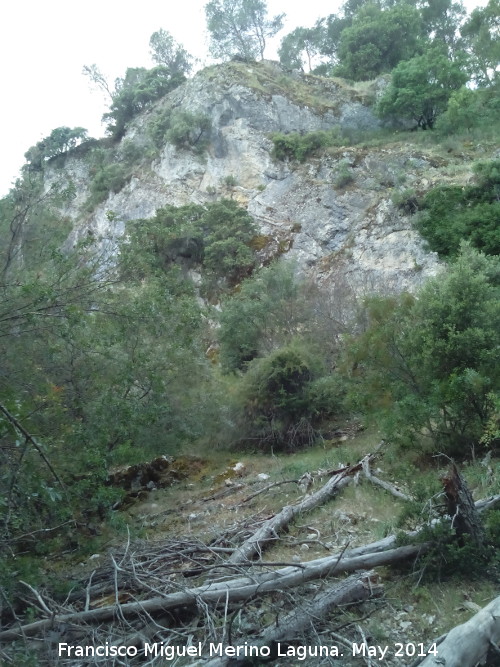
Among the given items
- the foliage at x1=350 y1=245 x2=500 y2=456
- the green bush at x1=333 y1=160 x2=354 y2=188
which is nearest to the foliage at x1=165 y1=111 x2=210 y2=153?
the green bush at x1=333 y1=160 x2=354 y2=188

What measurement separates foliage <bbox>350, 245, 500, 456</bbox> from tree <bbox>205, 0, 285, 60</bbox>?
1326 inches

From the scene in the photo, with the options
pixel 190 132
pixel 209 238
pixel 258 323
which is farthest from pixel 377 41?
pixel 258 323

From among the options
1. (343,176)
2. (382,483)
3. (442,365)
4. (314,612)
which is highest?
(343,176)

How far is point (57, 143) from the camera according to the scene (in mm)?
36625

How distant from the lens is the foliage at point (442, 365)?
8039mm

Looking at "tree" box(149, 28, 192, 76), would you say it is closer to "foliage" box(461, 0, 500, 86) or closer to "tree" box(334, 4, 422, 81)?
"tree" box(334, 4, 422, 81)

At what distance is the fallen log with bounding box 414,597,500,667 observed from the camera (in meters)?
3.19

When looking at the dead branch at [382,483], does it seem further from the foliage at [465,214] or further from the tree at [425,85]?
the tree at [425,85]

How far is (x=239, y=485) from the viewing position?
992 cm

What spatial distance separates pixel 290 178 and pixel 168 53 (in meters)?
19.4

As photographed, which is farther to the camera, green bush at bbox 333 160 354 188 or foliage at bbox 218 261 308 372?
green bush at bbox 333 160 354 188

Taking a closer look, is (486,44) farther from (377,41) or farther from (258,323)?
(258,323)

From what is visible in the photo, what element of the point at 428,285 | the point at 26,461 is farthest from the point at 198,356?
the point at 26,461

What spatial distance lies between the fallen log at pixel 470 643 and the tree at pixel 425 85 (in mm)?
28176
